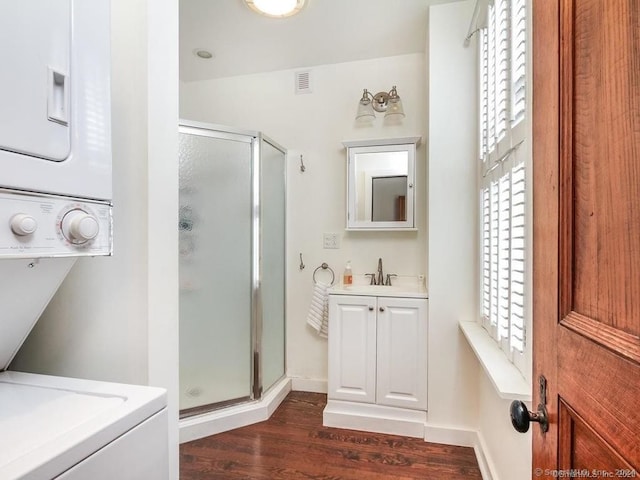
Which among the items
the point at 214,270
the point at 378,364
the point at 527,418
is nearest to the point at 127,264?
the point at 527,418

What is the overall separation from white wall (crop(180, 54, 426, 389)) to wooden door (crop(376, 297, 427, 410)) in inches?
18.4

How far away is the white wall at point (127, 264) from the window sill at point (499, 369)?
3.70 feet

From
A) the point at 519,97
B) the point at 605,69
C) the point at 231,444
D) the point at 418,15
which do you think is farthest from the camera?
the point at 418,15

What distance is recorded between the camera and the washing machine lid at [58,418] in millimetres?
521

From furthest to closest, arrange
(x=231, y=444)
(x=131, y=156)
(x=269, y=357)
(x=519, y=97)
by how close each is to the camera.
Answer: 1. (x=269, y=357)
2. (x=231, y=444)
3. (x=519, y=97)
4. (x=131, y=156)

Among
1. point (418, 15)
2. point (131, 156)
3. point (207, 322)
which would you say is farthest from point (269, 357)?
point (418, 15)

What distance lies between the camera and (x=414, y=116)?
244 centimetres

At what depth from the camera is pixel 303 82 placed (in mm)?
2645

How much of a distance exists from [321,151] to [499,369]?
195 cm

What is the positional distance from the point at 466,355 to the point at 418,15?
210cm

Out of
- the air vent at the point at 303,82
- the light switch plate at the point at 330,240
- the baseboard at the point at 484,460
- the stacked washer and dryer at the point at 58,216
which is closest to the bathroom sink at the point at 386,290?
the light switch plate at the point at 330,240

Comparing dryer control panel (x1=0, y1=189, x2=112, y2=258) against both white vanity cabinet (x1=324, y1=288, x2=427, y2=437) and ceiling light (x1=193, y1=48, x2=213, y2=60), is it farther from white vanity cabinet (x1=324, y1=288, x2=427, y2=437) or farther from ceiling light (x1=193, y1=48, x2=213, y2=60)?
ceiling light (x1=193, y1=48, x2=213, y2=60)

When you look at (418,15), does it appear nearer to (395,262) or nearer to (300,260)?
(395,262)

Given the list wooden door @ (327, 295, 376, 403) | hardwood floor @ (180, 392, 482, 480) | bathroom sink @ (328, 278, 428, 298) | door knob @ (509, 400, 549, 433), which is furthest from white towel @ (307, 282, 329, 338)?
door knob @ (509, 400, 549, 433)
